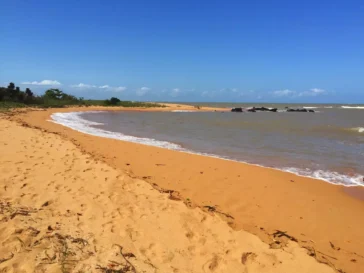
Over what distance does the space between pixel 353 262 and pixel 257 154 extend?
22.9ft

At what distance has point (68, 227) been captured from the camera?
3.80m

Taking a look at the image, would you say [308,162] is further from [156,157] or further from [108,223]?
[108,223]

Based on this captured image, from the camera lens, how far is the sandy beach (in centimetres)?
329

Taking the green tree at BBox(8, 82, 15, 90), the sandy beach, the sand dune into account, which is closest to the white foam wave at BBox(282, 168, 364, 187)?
the sandy beach

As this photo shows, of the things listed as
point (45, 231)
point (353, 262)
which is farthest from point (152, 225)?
point (353, 262)

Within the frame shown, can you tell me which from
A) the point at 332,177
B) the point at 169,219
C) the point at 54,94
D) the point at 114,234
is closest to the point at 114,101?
the point at 54,94

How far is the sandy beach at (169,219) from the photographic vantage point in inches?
129

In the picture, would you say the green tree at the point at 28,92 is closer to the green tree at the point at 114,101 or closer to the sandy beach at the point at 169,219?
the green tree at the point at 114,101

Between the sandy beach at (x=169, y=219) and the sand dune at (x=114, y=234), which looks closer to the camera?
the sand dune at (x=114, y=234)

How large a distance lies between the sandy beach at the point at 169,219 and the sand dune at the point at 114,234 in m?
0.01

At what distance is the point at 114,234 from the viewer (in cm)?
377

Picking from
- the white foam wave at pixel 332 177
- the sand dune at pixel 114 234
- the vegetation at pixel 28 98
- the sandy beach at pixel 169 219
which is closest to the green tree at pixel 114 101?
the vegetation at pixel 28 98

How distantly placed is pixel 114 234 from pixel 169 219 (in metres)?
0.98

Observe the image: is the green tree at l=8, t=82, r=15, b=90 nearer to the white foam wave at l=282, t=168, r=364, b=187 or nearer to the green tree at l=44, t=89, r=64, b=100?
the green tree at l=44, t=89, r=64, b=100
